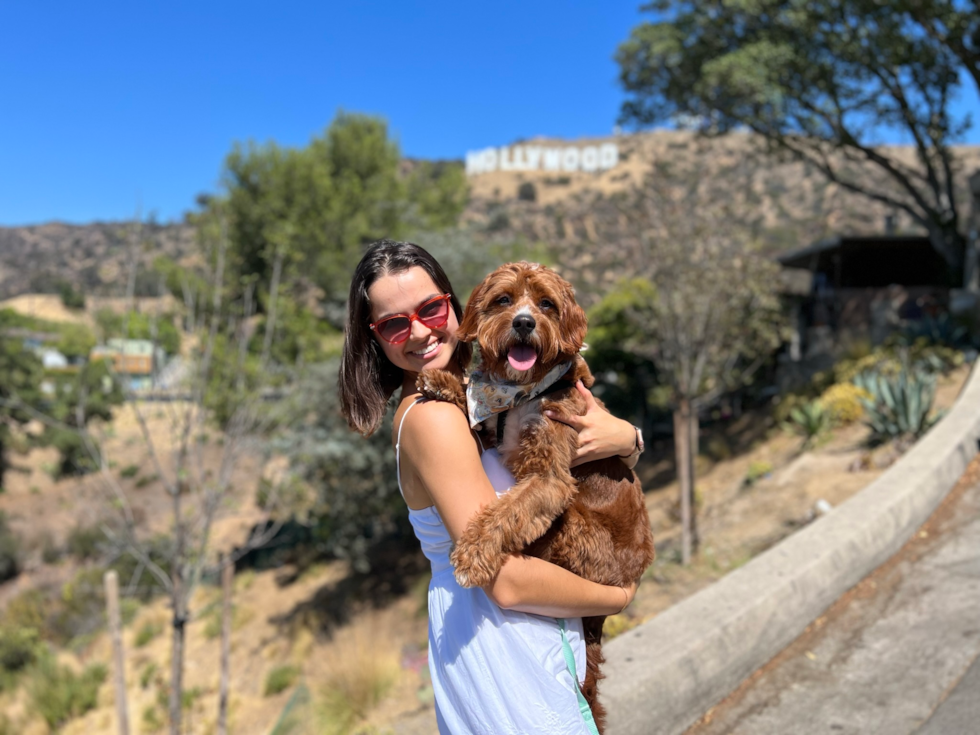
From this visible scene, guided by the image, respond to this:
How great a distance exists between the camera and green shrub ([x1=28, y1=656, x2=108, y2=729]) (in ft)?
45.5

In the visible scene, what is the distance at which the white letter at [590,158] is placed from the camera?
10269 centimetres

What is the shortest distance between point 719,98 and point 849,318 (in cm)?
802

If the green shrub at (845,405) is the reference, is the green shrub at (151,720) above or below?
below

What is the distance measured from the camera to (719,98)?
15859mm

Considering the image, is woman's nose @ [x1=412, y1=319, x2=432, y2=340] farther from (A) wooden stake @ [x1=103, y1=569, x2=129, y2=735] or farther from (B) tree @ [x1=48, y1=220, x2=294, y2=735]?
(A) wooden stake @ [x1=103, y1=569, x2=129, y2=735]

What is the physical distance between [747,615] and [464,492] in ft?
7.62

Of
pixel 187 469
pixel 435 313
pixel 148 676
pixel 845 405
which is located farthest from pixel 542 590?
pixel 148 676

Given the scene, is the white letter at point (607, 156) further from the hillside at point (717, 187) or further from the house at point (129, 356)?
the house at point (129, 356)

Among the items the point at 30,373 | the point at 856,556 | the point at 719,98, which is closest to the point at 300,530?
the point at 719,98

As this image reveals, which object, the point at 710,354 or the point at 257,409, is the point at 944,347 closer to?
Result: the point at 710,354

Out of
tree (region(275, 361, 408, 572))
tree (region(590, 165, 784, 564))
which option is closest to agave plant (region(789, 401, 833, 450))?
tree (region(590, 165, 784, 564))

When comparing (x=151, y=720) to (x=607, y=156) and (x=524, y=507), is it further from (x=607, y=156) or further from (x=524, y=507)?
(x=607, y=156)

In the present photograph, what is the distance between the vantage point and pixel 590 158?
105m

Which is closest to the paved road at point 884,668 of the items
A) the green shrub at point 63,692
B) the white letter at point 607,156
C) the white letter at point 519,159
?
→ the green shrub at point 63,692
